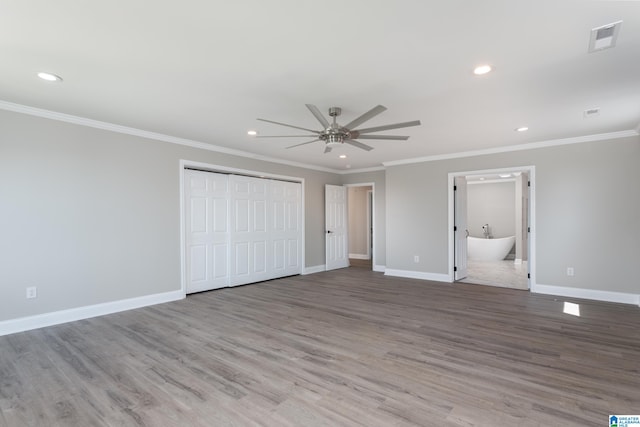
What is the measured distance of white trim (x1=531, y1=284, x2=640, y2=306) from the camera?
4.82m

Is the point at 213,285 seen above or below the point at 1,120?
below

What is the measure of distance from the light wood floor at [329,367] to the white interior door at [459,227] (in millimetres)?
1963

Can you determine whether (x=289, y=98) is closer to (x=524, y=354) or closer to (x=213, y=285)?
(x=524, y=354)

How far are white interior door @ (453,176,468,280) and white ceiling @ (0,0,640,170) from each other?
2.39 meters

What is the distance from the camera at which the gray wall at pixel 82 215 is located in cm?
367

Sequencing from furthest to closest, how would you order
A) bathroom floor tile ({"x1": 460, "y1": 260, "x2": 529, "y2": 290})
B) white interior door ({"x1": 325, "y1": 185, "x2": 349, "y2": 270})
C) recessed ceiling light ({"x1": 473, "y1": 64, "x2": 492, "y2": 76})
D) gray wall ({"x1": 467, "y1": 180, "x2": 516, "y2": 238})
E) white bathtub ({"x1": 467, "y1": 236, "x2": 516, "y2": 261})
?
gray wall ({"x1": 467, "y1": 180, "x2": 516, "y2": 238}) < white bathtub ({"x1": 467, "y1": 236, "x2": 516, "y2": 261}) < white interior door ({"x1": 325, "y1": 185, "x2": 349, "y2": 270}) < bathroom floor tile ({"x1": 460, "y1": 260, "x2": 529, "y2": 290}) < recessed ceiling light ({"x1": 473, "y1": 64, "x2": 492, "y2": 76})

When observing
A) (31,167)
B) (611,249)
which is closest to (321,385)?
(31,167)

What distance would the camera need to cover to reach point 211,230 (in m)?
5.71

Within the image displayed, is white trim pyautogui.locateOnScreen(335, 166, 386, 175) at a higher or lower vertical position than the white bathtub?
higher

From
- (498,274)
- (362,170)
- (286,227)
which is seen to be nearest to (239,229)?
(286,227)

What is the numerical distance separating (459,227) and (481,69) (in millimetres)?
4469

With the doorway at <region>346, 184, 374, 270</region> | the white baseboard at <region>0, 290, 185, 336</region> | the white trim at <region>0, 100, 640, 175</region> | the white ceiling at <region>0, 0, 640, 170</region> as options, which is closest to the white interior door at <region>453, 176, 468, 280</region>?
the white trim at <region>0, 100, 640, 175</region>

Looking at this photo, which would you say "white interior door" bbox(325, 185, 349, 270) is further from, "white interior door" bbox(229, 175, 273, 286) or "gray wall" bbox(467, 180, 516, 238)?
"gray wall" bbox(467, 180, 516, 238)

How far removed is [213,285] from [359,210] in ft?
19.1
